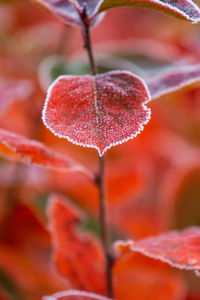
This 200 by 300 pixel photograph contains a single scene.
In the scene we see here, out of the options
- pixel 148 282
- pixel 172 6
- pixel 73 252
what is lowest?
pixel 148 282

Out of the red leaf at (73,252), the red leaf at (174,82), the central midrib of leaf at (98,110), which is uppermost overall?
the red leaf at (174,82)

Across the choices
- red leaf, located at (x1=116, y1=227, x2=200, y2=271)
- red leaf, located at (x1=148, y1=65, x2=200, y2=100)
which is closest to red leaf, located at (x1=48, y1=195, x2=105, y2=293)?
red leaf, located at (x1=116, y1=227, x2=200, y2=271)

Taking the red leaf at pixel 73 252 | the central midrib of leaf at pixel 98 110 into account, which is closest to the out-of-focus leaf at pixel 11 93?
the red leaf at pixel 73 252

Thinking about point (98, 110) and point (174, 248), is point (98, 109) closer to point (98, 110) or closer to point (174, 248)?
point (98, 110)

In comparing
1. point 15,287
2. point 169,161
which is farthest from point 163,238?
point 169,161

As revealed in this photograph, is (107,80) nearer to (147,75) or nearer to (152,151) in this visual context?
(147,75)

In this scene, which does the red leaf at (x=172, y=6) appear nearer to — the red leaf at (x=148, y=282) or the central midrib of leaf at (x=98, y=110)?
the central midrib of leaf at (x=98, y=110)

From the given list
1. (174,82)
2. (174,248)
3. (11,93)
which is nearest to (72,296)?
(174,248)
